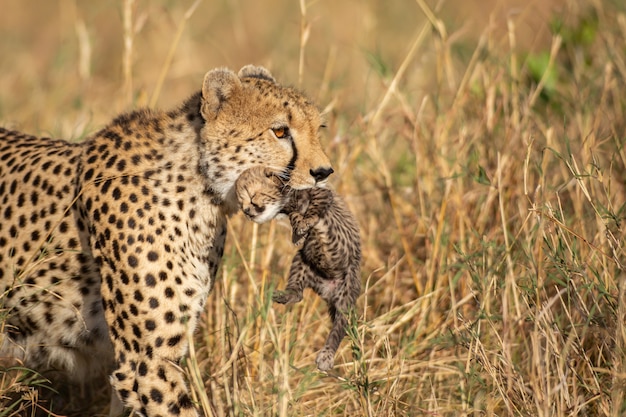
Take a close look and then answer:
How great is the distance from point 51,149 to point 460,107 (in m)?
1.87

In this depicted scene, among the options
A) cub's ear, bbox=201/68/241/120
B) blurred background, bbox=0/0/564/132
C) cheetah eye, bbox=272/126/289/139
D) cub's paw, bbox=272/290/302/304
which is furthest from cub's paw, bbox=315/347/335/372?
blurred background, bbox=0/0/564/132

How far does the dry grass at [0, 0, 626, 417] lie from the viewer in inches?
113

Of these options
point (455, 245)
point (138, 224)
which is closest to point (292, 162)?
point (138, 224)

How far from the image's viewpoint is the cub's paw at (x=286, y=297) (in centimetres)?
279

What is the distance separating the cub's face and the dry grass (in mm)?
293

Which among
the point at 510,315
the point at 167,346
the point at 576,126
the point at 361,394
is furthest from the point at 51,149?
the point at 576,126

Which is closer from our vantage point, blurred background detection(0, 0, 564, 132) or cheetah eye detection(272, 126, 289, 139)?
cheetah eye detection(272, 126, 289, 139)

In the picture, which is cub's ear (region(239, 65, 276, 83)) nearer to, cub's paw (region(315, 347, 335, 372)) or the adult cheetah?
the adult cheetah

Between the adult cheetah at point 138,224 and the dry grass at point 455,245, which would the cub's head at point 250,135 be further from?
the dry grass at point 455,245

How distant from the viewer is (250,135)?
9.97ft

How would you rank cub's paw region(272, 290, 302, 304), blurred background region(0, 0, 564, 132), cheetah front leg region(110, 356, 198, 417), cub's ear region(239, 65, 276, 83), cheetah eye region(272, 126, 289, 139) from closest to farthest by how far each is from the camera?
cub's paw region(272, 290, 302, 304) < cheetah front leg region(110, 356, 198, 417) < cheetah eye region(272, 126, 289, 139) < cub's ear region(239, 65, 276, 83) < blurred background region(0, 0, 564, 132)

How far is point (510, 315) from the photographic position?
3.09m

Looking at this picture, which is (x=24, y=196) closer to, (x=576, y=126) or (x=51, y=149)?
(x=51, y=149)

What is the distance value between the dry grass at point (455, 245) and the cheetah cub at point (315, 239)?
0.12 meters
